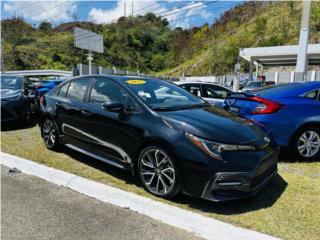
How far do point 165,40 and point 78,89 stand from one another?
92.3m

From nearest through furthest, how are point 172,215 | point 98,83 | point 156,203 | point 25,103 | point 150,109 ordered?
point 172,215 → point 156,203 → point 150,109 → point 98,83 → point 25,103

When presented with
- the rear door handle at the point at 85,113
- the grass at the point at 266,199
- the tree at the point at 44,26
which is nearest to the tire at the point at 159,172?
the grass at the point at 266,199

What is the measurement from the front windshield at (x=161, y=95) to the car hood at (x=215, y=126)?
30 cm

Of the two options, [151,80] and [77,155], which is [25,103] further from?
[151,80]

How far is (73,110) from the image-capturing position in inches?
214

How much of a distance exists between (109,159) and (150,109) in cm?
103

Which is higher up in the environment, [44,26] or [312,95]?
[44,26]

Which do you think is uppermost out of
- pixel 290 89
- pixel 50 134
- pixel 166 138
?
pixel 290 89

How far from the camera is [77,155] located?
19.7 feet

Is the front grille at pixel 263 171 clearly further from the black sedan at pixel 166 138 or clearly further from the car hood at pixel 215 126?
the car hood at pixel 215 126

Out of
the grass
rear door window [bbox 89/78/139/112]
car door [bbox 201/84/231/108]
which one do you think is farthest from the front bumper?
car door [bbox 201/84/231/108]

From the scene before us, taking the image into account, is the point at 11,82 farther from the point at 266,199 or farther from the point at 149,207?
the point at 266,199

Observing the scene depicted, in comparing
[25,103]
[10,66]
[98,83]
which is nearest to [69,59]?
[10,66]

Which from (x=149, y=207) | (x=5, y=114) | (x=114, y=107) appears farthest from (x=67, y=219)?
(x=5, y=114)
